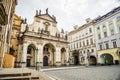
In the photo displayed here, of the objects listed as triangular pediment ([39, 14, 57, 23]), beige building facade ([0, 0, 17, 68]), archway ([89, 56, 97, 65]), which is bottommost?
archway ([89, 56, 97, 65])

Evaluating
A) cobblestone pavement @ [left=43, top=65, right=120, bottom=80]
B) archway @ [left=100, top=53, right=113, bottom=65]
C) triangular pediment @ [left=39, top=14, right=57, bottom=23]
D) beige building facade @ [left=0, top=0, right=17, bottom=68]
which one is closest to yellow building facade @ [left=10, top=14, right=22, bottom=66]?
triangular pediment @ [left=39, top=14, right=57, bottom=23]

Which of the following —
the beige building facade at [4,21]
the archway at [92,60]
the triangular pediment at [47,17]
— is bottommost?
the archway at [92,60]

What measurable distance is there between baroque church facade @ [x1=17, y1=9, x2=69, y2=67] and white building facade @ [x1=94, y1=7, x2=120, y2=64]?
1129cm

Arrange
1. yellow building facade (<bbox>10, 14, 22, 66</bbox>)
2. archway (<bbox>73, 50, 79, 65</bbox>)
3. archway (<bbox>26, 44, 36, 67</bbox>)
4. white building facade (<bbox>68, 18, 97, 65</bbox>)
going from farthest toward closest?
1. archway (<bbox>73, 50, 79, 65</bbox>)
2. white building facade (<bbox>68, 18, 97, 65</bbox>)
3. archway (<bbox>26, 44, 36, 67</bbox>)
4. yellow building facade (<bbox>10, 14, 22, 66</bbox>)

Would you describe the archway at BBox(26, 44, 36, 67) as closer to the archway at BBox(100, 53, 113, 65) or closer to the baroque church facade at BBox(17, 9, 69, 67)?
the baroque church facade at BBox(17, 9, 69, 67)

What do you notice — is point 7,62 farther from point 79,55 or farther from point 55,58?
point 79,55

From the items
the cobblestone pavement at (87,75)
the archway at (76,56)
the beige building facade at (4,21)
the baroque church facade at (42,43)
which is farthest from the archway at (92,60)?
the beige building facade at (4,21)

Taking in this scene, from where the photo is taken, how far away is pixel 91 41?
118 ft

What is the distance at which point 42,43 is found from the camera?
29234mm

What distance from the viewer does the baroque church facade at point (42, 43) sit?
26.9m

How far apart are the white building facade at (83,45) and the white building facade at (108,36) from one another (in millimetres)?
2508

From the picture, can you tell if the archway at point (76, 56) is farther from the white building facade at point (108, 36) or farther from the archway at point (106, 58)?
the archway at point (106, 58)

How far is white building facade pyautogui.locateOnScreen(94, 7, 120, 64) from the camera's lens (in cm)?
2758

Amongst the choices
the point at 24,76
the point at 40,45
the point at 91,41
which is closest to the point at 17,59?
the point at 40,45
